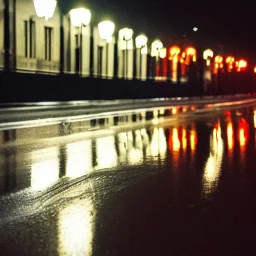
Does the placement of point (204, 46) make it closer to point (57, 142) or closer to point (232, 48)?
point (232, 48)

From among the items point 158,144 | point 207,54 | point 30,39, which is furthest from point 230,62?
point 158,144

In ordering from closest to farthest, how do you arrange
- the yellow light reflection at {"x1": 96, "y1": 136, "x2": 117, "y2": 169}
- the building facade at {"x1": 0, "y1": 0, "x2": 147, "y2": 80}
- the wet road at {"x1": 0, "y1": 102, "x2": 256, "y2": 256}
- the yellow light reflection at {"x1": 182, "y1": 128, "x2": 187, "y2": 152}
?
the wet road at {"x1": 0, "y1": 102, "x2": 256, "y2": 256} < the yellow light reflection at {"x1": 96, "y1": 136, "x2": 117, "y2": 169} < the yellow light reflection at {"x1": 182, "y1": 128, "x2": 187, "y2": 152} < the building facade at {"x1": 0, "y1": 0, "x2": 147, "y2": 80}

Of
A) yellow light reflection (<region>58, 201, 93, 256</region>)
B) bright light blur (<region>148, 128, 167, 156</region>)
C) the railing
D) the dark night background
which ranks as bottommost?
yellow light reflection (<region>58, 201, 93, 256</region>)

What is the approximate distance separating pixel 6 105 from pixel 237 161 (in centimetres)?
1254

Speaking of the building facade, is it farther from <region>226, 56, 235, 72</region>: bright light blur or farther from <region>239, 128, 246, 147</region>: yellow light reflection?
<region>226, 56, 235, 72</region>: bright light blur

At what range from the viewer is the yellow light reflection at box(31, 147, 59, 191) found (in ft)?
20.4

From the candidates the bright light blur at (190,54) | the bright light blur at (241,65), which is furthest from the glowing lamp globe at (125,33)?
the bright light blur at (241,65)

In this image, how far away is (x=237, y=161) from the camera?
838 centimetres

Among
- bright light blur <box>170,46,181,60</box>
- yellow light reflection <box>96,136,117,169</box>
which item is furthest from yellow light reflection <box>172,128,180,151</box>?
bright light blur <box>170,46,181,60</box>

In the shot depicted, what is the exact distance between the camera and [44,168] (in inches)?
291

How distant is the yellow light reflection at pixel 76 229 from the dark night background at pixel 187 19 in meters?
23.0

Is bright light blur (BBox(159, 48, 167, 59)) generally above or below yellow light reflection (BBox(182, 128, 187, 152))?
above

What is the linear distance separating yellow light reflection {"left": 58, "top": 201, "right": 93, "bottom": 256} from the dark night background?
23.0 m

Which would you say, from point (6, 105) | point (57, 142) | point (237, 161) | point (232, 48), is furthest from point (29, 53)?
point (232, 48)
